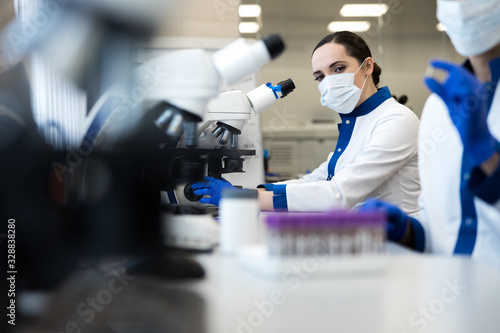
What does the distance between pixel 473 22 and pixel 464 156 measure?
361 millimetres

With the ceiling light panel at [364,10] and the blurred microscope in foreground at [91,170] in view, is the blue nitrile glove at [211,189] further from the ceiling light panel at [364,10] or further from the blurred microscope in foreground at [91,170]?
the ceiling light panel at [364,10]

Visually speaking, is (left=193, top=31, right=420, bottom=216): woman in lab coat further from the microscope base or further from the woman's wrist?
the microscope base

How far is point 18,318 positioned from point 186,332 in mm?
345

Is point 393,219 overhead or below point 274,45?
below

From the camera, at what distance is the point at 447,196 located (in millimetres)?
1398

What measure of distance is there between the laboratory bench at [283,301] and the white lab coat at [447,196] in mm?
432

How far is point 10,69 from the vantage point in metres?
1.07

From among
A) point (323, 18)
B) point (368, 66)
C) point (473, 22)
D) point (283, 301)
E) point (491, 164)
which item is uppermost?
point (323, 18)

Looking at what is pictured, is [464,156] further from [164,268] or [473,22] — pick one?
[164,268]

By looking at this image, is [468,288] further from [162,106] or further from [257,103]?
[257,103]

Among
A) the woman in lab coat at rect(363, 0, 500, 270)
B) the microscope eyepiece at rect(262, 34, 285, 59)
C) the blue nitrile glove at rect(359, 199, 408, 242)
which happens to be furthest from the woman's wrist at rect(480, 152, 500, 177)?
the microscope eyepiece at rect(262, 34, 285, 59)

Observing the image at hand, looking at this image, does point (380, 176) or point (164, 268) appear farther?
point (380, 176)

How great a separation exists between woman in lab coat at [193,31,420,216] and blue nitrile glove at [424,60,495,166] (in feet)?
3.49

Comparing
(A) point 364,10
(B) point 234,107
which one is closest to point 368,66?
(B) point 234,107
